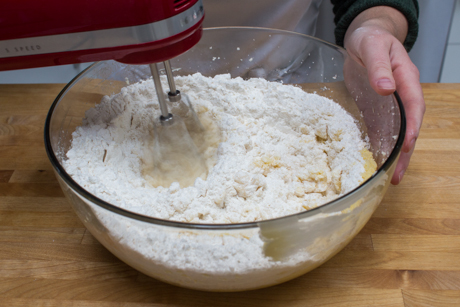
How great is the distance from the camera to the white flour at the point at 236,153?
0.61 meters

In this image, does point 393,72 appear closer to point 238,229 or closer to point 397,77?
point 397,77

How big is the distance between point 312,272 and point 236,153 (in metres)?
0.25

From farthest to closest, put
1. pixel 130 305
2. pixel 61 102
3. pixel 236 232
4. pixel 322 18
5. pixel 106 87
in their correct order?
pixel 322 18
pixel 106 87
pixel 61 102
pixel 130 305
pixel 236 232

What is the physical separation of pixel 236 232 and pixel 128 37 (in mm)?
295

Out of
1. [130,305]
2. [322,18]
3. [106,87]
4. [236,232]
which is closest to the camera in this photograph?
[236,232]

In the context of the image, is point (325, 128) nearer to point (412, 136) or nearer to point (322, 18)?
point (412, 136)

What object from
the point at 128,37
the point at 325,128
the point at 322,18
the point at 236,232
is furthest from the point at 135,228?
the point at 322,18

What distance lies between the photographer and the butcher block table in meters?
0.58

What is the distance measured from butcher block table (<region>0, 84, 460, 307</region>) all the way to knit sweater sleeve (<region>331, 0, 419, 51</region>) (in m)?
0.32

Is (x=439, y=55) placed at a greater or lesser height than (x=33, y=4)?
lesser

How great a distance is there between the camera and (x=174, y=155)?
28.8 inches

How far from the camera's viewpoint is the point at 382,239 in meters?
0.66

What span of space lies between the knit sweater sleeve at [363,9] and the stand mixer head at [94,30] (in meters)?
0.60

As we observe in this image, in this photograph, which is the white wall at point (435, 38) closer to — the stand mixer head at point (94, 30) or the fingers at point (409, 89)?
the fingers at point (409, 89)
